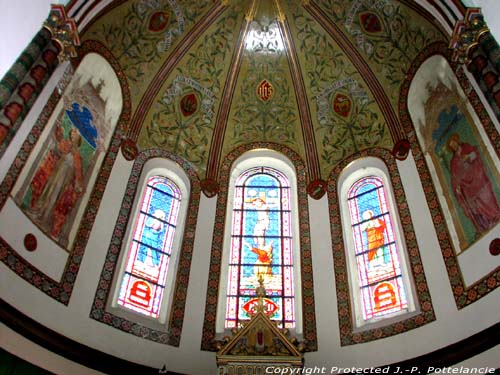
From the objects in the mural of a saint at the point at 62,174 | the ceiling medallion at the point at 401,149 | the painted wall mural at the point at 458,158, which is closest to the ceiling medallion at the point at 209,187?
the mural of a saint at the point at 62,174

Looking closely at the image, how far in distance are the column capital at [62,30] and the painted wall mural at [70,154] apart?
4.09 feet

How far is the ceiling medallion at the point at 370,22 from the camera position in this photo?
13289mm

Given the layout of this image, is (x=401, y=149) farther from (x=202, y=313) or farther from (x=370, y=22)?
(x=202, y=313)

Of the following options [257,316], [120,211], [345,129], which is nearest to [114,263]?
[120,211]

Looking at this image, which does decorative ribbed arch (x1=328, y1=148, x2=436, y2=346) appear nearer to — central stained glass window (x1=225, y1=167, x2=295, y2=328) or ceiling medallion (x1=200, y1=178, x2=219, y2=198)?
central stained glass window (x1=225, y1=167, x2=295, y2=328)

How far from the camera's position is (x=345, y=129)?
545 inches

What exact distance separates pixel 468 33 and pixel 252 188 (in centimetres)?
588

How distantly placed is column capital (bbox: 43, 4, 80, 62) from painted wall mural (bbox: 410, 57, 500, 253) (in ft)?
24.2

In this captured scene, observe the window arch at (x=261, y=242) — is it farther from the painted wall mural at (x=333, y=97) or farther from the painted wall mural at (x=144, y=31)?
the painted wall mural at (x=144, y=31)

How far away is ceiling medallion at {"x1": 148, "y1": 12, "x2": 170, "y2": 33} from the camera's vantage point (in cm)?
1334

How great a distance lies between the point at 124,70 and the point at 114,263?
4.79m

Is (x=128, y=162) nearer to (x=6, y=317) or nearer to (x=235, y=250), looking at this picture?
(x=235, y=250)

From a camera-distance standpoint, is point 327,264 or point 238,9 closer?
point 327,264

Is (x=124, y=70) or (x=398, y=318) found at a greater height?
(x=124, y=70)
